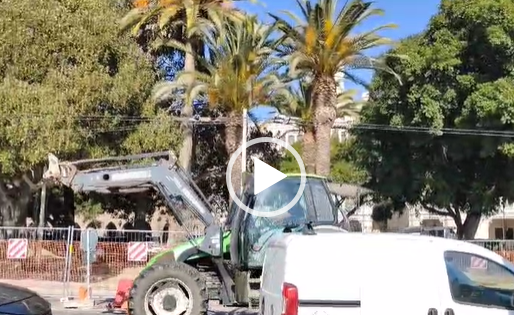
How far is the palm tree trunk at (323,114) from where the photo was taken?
26.5 m

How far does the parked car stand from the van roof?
9.55 ft

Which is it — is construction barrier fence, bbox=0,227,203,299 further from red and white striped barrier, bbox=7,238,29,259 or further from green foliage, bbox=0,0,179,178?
green foliage, bbox=0,0,179,178

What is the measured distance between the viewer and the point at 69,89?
87.5ft

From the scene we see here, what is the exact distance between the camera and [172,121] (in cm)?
3023

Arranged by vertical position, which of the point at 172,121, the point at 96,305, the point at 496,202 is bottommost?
the point at 96,305

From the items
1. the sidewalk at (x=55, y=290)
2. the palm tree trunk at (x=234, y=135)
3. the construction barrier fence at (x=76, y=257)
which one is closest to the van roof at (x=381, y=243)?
the sidewalk at (x=55, y=290)

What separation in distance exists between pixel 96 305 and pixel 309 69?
1274cm

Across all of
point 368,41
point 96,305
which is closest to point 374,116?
point 368,41

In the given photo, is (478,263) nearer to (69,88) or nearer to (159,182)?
(159,182)

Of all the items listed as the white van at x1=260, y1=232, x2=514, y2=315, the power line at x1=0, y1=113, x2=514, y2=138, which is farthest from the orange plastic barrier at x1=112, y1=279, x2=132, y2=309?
the power line at x1=0, y1=113, x2=514, y2=138

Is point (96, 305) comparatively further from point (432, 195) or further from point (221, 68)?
point (432, 195)

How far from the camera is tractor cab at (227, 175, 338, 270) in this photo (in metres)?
11.3

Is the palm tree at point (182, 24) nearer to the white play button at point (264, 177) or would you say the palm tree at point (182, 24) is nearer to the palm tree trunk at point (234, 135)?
the palm tree trunk at point (234, 135)

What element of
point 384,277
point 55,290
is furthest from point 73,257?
point 384,277
